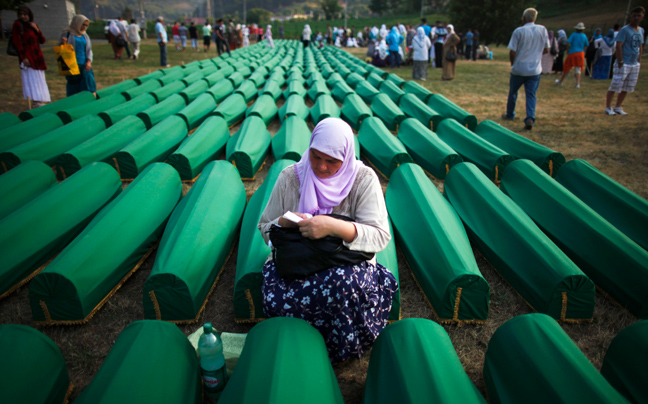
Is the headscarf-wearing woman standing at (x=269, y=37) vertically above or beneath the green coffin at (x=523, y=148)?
above

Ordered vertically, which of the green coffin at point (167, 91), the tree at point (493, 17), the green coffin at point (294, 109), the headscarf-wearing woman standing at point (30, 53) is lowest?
the green coffin at point (294, 109)

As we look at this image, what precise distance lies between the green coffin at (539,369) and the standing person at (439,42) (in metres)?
14.2

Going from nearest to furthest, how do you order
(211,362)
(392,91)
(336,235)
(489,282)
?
1. (211,362)
2. (336,235)
3. (489,282)
4. (392,91)

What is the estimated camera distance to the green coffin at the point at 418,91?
7703 mm

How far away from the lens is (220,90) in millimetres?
8062

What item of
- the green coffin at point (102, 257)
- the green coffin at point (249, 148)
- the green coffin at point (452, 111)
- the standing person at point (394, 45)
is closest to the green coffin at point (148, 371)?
the green coffin at point (102, 257)

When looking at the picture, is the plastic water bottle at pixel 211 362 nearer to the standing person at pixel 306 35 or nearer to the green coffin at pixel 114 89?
the green coffin at pixel 114 89

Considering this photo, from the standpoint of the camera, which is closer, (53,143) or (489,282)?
(489,282)

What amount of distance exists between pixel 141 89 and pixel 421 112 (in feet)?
18.2

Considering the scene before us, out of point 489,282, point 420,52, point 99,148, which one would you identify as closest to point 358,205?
point 489,282

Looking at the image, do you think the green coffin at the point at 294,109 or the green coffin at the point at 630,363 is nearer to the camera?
the green coffin at the point at 630,363

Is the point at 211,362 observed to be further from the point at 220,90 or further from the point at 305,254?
the point at 220,90

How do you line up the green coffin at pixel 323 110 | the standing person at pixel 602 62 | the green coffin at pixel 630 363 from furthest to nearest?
the standing person at pixel 602 62 → the green coffin at pixel 323 110 → the green coffin at pixel 630 363

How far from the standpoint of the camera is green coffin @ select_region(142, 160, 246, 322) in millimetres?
2498
